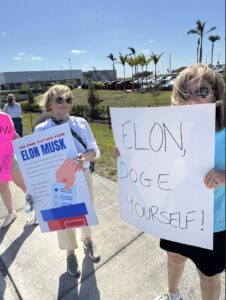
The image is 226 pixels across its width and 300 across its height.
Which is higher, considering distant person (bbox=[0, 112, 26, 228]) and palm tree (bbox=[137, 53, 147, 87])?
palm tree (bbox=[137, 53, 147, 87])

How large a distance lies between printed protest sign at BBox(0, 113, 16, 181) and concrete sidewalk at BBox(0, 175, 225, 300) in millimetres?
675

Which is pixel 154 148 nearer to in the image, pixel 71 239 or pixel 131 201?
pixel 131 201

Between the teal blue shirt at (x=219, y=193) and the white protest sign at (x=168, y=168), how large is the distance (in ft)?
0.12

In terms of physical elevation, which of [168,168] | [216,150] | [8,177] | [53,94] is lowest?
[8,177]

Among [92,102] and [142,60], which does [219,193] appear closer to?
[92,102]

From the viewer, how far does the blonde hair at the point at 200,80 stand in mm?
1551

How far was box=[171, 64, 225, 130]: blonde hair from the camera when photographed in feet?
5.09

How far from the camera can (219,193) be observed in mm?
1590

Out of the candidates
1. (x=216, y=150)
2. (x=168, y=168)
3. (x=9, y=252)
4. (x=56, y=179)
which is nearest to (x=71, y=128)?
(x=56, y=179)

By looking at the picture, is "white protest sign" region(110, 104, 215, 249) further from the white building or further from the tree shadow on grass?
the white building

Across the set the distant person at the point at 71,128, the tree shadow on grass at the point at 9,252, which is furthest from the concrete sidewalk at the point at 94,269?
the distant person at the point at 71,128

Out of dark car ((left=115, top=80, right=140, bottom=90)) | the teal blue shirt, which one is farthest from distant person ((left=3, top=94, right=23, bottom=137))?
dark car ((left=115, top=80, right=140, bottom=90))

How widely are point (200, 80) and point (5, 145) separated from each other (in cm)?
240

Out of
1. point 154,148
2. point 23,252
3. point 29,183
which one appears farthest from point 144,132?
point 23,252
